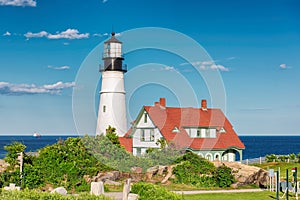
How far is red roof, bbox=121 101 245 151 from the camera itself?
37906 mm

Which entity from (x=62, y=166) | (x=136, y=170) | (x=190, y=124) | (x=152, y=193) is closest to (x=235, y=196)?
(x=136, y=170)

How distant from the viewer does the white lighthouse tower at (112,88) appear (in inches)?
1603

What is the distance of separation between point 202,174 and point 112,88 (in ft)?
55.6

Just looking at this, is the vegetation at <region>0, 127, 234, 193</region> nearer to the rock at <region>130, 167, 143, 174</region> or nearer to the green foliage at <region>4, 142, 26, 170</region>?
the green foliage at <region>4, 142, 26, 170</region>

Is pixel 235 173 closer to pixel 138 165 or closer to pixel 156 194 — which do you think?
pixel 138 165

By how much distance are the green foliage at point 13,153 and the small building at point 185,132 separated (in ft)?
53.7

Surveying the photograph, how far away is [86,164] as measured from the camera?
24.8 meters

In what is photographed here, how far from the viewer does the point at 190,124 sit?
39344 millimetres

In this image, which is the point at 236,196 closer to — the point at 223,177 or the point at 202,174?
the point at 223,177

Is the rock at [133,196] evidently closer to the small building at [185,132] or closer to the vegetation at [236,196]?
the vegetation at [236,196]

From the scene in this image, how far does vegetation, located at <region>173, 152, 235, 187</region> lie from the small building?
10450 mm

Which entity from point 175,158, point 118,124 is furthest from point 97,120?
point 175,158

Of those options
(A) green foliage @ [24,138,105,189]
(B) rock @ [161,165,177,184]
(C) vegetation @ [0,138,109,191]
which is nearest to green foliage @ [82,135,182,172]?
(A) green foliage @ [24,138,105,189]

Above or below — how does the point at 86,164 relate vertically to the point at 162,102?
below
